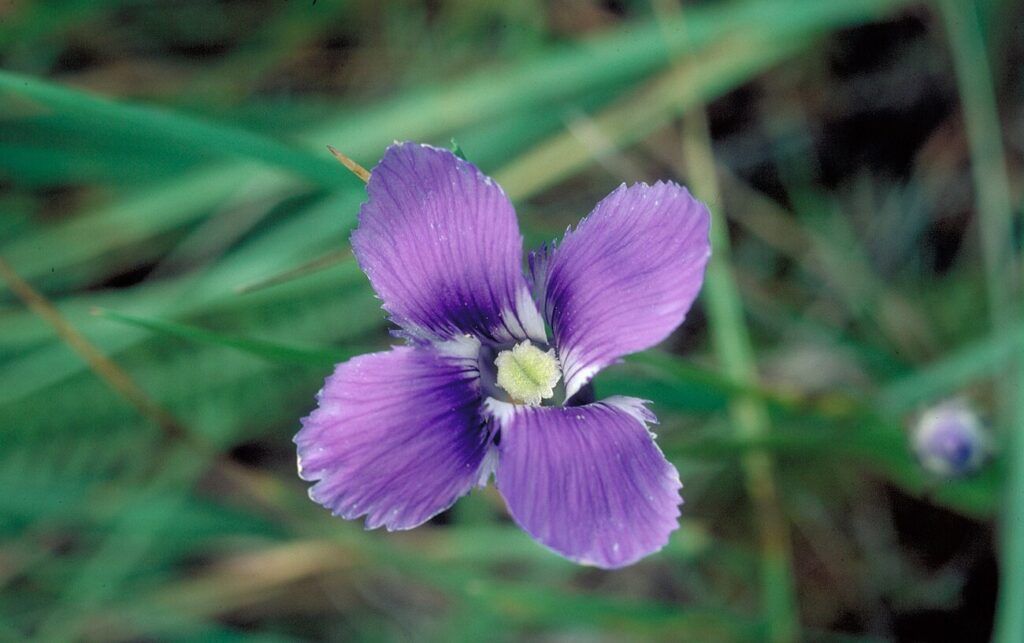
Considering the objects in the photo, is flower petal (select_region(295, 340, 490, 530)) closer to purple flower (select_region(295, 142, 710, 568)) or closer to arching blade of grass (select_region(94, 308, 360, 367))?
purple flower (select_region(295, 142, 710, 568))

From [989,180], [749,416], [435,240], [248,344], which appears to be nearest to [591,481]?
[435,240]

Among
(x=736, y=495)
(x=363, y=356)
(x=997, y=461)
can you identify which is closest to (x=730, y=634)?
(x=736, y=495)

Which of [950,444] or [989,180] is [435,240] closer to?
[950,444]

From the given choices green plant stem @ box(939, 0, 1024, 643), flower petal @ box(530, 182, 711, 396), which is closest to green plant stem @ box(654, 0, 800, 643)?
green plant stem @ box(939, 0, 1024, 643)

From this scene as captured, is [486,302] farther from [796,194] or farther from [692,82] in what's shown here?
[796,194]

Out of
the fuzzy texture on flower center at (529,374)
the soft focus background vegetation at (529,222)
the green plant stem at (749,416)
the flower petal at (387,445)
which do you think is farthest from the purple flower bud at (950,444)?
the flower petal at (387,445)
